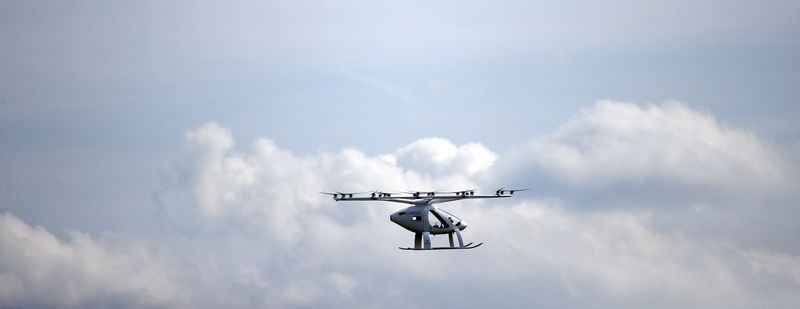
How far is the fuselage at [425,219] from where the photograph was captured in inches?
5330

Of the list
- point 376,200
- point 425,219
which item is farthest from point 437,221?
point 376,200

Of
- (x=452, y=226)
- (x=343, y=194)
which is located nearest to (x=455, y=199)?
(x=452, y=226)

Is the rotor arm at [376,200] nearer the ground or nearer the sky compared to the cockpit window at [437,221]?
nearer the sky

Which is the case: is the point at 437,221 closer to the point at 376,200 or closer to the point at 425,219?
the point at 425,219

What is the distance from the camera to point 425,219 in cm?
13525

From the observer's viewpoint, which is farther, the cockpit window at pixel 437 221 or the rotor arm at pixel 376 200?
the cockpit window at pixel 437 221

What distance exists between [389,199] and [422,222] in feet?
17.1

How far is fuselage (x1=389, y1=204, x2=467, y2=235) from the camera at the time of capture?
135375 millimetres

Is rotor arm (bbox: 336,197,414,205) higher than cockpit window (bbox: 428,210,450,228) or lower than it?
higher

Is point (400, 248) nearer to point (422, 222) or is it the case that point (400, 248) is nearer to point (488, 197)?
point (422, 222)

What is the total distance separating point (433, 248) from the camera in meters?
134

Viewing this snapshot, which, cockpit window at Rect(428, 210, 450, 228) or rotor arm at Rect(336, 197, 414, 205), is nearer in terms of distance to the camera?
rotor arm at Rect(336, 197, 414, 205)

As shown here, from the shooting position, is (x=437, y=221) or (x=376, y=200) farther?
(x=437, y=221)

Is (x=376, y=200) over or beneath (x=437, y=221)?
over
